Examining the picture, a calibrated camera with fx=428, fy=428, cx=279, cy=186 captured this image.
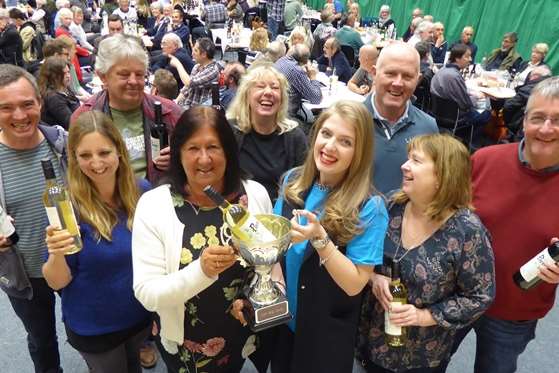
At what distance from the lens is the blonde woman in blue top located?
1.65 meters

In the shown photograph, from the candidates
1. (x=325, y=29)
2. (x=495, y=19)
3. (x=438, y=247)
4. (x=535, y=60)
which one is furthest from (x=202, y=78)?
(x=495, y=19)

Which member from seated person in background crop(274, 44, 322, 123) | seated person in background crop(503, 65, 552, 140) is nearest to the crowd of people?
seated person in background crop(274, 44, 322, 123)

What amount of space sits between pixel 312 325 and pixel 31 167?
1362 mm

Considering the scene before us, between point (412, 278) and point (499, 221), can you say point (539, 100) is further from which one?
point (412, 278)

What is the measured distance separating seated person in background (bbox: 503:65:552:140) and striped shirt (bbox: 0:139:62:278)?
5.34 meters

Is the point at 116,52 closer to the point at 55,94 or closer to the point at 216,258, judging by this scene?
the point at 216,258

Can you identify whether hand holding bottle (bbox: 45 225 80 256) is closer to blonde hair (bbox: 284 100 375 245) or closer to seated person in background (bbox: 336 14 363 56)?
blonde hair (bbox: 284 100 375 245)

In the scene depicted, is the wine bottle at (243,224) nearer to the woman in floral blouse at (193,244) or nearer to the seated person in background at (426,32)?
the woman in floral blouse at (193,244)

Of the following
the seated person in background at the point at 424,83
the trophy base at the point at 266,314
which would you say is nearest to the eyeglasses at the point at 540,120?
the trophy base at the point at 266,314

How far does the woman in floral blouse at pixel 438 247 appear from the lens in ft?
5.14

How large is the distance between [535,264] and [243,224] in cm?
113

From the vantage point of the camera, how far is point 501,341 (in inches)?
74.6

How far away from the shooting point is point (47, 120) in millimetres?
3910

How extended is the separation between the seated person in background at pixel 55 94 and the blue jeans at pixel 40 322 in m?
2.16
